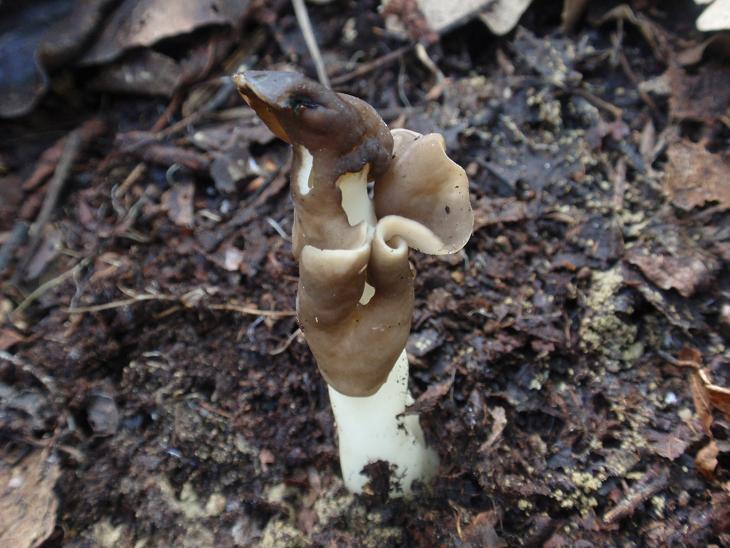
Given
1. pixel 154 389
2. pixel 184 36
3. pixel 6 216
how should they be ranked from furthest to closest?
pixel 184 36 → pixel 6 216 → pixel 154 389

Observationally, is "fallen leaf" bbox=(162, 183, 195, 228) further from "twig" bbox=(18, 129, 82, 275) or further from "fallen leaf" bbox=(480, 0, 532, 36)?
"fallen leaf" bbox=(480, 0, 532, 36)

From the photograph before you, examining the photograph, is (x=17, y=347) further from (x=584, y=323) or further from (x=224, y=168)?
(x=584, y=323)

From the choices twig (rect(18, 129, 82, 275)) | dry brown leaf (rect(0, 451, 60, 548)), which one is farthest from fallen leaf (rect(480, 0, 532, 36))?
dry brown leaf (rect(0, 451, 60, 548))

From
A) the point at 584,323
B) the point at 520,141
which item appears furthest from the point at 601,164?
the point at 584,323

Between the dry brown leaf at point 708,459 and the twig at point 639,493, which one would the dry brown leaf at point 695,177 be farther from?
the twig at point 639,493

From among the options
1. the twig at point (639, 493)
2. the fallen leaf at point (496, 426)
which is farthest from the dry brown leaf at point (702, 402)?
the fallen leaf at point (496, 426)

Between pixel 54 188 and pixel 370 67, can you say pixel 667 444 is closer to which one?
pixel 370 67

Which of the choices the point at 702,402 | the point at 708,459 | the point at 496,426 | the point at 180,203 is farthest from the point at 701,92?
the point at 180,203
